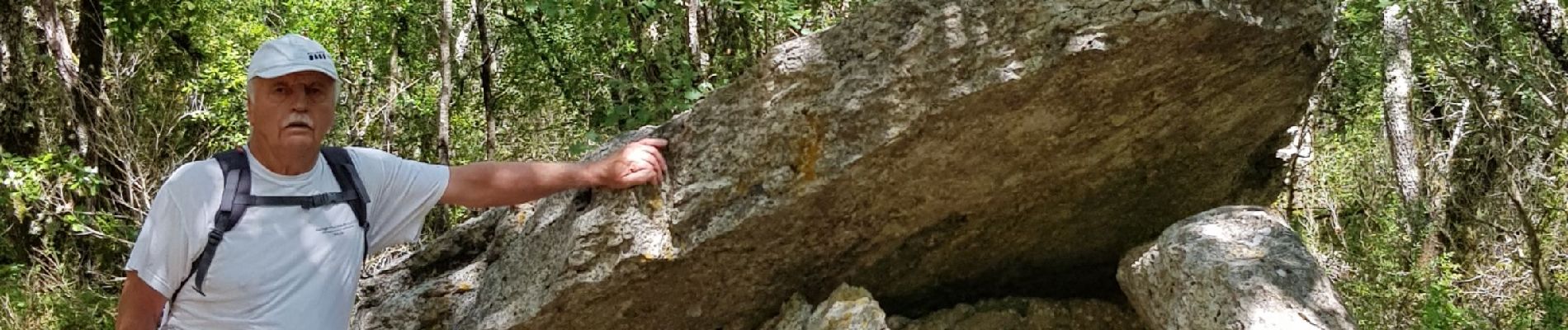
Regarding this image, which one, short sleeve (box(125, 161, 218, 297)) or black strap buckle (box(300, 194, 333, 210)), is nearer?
short sleeve (box(125, 161, 218, 297))

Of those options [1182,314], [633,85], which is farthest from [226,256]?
[633,85]

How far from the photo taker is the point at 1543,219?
8484 mm

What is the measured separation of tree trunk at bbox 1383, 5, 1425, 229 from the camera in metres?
10.1

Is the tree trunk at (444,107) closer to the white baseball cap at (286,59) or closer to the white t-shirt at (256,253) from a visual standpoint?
the white t-shirt at (256,253)

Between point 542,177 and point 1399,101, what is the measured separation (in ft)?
29.9

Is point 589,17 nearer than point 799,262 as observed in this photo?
No

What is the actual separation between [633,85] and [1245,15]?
5.20 m

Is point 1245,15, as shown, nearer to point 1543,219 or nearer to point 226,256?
point 226,256

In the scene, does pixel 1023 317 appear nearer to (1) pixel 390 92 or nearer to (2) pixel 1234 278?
(2) pixel 1234 278

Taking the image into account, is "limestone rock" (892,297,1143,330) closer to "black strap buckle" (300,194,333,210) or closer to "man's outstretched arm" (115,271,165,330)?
"black strap buckle" (300,194,333,210)

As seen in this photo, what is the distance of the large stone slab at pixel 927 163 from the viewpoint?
132 inches

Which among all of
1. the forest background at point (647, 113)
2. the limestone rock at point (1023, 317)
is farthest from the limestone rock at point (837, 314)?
the forest background at point (647, 113)

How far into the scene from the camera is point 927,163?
3.64 meters

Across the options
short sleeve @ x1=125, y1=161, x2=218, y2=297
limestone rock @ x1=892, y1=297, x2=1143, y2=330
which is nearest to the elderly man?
short sleeve @ x1=125, y1=161, x2=218, y2=297
